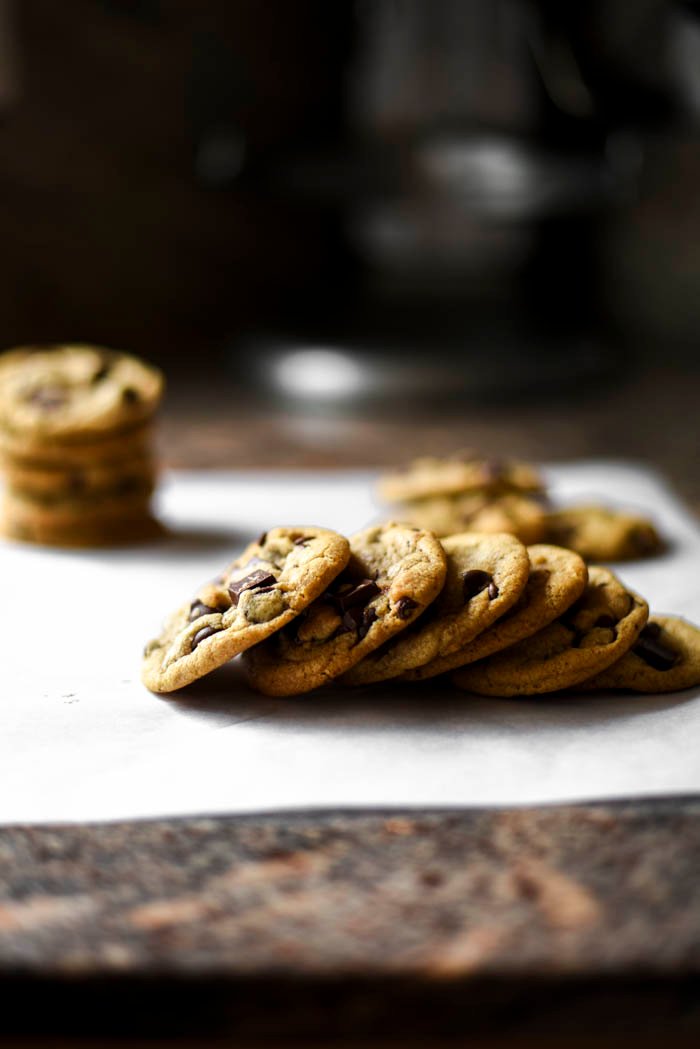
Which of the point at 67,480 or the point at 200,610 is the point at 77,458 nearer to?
the point at 67,480

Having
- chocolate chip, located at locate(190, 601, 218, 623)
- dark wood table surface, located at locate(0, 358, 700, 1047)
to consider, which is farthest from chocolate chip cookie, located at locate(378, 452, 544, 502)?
dark wood table surface, located at locate(0, 358, 700, 1047)

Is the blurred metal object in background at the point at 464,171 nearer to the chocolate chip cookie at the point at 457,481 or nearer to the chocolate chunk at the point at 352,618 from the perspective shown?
the chocolate chip cookie at the point at 457,481

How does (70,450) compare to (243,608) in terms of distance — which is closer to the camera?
(243,608)

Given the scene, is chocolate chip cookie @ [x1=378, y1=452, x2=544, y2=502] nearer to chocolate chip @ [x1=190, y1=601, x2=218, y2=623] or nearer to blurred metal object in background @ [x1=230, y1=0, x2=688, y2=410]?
chocolate chip @ [x1=190, y1=601, x2=218, y2=623]

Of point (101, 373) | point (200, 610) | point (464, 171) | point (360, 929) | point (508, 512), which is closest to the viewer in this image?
point (360, 929)

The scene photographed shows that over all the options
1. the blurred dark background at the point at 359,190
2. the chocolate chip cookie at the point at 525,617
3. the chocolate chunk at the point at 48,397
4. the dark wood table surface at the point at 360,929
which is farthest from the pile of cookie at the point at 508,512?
the blurred dark background at the point at 359,190

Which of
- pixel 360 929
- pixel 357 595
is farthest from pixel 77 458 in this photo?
pixel 360 929
